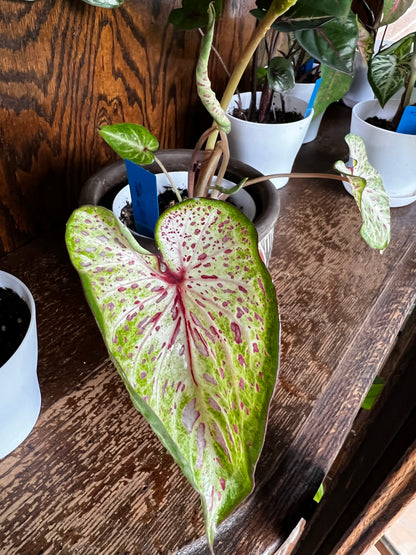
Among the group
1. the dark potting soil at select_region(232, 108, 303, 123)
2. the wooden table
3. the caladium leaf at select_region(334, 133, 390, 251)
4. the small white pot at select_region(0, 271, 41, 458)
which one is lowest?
the wooden table

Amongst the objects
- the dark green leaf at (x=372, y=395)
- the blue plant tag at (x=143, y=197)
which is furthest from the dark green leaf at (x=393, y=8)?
the dark green leaf at (x=372, y=395)

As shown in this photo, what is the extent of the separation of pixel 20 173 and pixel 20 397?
0.31 meters

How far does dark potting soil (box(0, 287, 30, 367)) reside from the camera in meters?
0.38

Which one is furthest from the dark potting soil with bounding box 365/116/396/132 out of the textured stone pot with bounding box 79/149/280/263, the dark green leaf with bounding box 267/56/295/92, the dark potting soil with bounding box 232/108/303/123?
the textured stone pot with bounding box 79/149/280/263

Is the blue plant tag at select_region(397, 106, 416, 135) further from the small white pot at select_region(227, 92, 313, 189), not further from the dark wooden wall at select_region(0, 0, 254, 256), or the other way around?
the dark wooden wall at select_region(0, 0, 254, 256)

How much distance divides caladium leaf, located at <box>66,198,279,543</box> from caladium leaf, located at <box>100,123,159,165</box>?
0.10 metres

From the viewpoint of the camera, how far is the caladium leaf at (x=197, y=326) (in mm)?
318

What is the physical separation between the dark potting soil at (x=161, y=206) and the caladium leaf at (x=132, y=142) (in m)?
0.11

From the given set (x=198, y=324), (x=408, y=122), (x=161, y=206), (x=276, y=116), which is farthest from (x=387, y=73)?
(x=198, y=324)

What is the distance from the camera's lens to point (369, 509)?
0.45m

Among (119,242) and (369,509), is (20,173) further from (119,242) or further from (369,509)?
(369,509)

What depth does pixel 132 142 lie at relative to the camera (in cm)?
44

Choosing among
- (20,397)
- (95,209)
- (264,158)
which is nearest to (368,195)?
(264,158)

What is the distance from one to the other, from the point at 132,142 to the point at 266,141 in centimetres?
32
